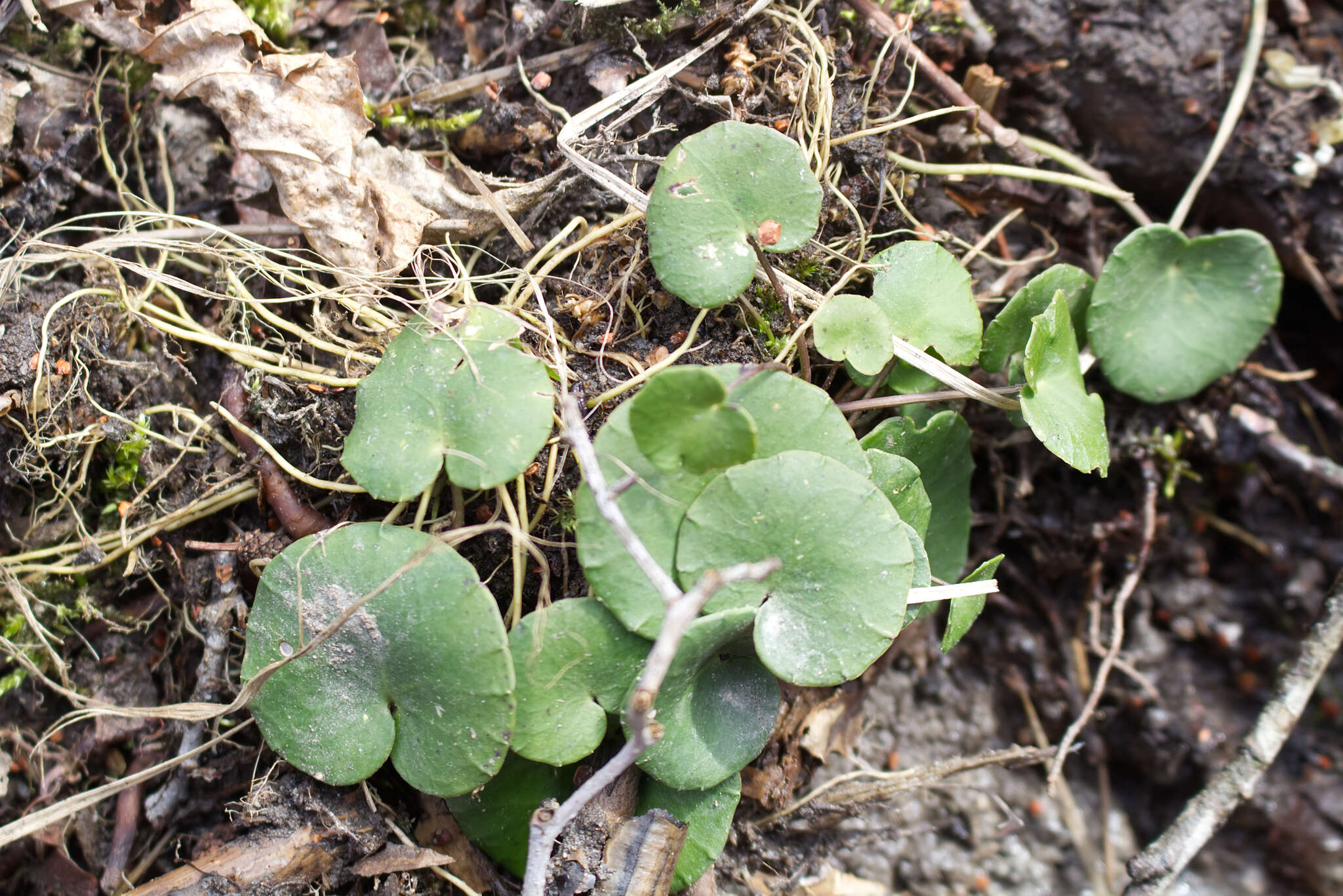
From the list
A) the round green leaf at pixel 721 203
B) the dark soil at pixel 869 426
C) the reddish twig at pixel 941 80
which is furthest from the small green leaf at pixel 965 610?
the reddish twig at pixel 941 80

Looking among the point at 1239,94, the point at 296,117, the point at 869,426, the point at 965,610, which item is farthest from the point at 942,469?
the point at 296,117

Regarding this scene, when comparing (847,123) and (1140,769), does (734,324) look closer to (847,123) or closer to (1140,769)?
(847,123)

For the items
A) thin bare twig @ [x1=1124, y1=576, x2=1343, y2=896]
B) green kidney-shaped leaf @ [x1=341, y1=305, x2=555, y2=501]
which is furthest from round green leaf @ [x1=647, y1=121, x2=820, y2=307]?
thin bare twig @ [x1=1124, y1=576, x2=1343, y2=896]

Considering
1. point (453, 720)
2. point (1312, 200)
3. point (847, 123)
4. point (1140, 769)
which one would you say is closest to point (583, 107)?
point (847, 123)

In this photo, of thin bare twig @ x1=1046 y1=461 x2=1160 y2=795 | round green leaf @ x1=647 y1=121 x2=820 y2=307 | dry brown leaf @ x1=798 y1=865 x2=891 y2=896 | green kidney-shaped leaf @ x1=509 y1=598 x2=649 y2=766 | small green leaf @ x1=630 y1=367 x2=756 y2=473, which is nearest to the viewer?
small green leaf @ x1=630 y1=367 x2=756 y2=473

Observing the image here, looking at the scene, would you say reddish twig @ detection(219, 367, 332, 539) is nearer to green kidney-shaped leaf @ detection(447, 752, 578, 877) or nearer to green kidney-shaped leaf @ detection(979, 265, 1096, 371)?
green kidney-shaped leaf @ detection(447, 752, 578, 877)

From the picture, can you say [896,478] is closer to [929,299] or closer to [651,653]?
[929,299]

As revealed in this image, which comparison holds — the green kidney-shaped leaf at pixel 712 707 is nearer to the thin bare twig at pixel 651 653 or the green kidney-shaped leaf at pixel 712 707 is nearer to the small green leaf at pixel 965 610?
the thin bare twig at pixel 651 653
